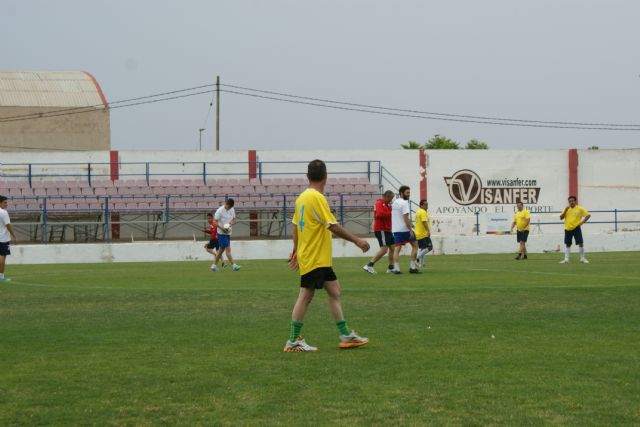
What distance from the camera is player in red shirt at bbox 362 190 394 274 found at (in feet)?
67.6

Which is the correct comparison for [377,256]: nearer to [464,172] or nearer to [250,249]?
[250,249]

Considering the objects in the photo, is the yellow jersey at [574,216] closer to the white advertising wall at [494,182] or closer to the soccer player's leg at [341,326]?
the white advertising wall at [494,182]

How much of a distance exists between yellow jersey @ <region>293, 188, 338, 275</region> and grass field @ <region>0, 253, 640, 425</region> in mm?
864

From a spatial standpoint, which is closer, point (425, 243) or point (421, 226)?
point (425, 243)

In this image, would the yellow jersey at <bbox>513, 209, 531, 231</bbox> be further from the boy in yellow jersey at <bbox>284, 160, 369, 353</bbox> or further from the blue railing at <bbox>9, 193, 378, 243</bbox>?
the boy in yellow jersey at <bbox>284, 160, 369, 353</bbox>

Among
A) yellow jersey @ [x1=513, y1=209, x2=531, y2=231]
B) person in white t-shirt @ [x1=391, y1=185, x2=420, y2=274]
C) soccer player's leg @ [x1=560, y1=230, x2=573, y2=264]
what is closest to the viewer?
person in white t-shirt @ [x1=391, y1=185, x2=420, y2=274]

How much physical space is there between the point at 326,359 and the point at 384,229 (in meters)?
12.5

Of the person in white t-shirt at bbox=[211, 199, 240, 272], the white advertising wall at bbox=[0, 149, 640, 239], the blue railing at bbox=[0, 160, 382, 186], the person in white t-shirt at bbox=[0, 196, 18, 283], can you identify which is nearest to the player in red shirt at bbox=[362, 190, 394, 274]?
the person in white t-shirt at bbox=[211, 199, 240, 272]

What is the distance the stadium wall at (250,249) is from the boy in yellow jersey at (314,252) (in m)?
21.6

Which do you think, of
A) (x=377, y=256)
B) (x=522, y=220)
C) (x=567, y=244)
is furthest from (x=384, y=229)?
(x=522, y=220)

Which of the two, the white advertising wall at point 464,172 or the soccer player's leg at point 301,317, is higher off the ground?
the white advertising wall at point 464,172

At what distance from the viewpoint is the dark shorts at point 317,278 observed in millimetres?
8984

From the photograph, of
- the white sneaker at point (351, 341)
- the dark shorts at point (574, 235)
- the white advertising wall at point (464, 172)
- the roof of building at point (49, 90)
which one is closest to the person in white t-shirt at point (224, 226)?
the dark shorts at point (574, 235)

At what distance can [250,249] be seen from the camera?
1331 inches
